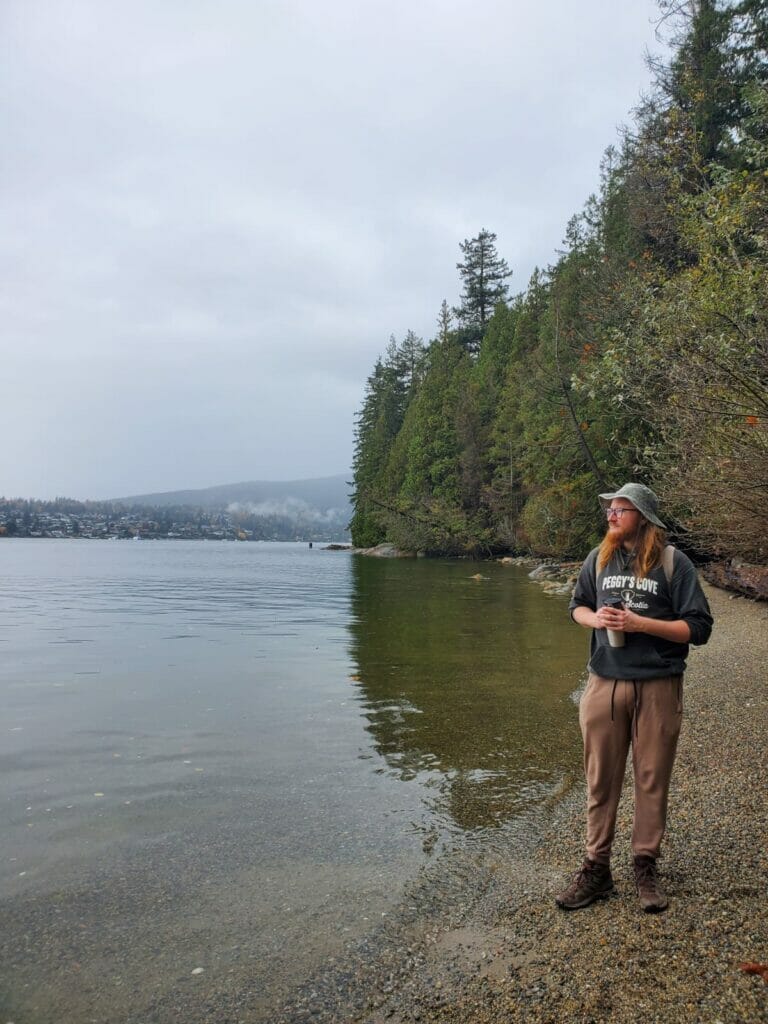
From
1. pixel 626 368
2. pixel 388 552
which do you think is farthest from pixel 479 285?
pixel 626 368

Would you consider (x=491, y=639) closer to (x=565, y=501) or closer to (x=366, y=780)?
(x=366, y=780)

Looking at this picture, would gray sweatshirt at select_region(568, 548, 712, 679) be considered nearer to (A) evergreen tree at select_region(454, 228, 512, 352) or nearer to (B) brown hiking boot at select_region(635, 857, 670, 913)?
(B) brown hiking boot at select_region(635, 857, 670, 913)

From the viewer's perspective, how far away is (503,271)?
2936 inches

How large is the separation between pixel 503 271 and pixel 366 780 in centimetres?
7427

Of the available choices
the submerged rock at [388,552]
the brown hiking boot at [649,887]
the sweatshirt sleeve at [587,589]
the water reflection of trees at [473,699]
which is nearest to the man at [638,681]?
the brown hiking boot at [649,887]

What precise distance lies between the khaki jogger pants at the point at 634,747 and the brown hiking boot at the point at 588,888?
0.21ft

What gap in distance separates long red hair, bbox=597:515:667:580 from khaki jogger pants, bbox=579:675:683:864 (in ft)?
2.18

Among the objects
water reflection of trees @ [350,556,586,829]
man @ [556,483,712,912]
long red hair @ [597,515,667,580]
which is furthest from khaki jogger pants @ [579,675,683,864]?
water reflection of trees @ [350,556,586,829]

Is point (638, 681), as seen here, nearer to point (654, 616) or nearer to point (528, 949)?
point (654, 616)

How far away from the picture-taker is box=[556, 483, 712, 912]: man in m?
4.05

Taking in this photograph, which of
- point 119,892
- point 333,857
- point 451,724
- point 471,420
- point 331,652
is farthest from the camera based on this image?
point 471,420

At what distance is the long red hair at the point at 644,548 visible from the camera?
13.8 ft

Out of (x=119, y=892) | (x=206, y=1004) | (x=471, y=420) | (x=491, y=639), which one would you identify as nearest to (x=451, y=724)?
(x=119, y=892)

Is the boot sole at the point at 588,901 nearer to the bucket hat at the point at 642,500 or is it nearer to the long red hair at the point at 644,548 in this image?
the long red hair at the point at 644,548
